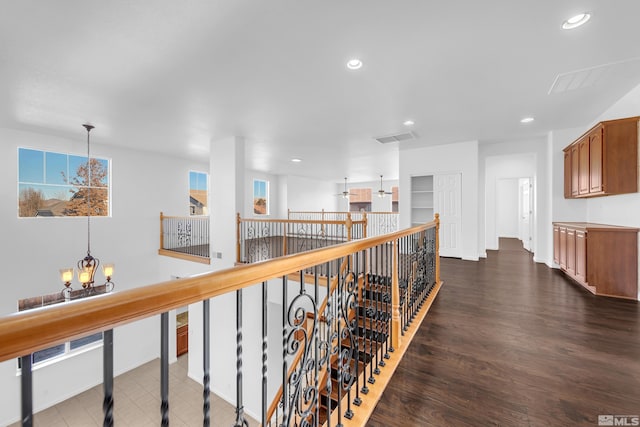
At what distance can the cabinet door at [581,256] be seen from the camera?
3836mm

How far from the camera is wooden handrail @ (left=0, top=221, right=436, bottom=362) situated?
52 cm

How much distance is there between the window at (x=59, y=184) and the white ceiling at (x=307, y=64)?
72 centimetres

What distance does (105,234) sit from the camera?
234 inches

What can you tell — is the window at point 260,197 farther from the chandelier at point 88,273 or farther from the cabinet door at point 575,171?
the cabinet door at point 575,171

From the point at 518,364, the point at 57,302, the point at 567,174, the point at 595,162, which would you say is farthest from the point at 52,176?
the point at 567,174

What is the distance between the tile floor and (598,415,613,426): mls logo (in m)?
5.77

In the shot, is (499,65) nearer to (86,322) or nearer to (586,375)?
(586,375)

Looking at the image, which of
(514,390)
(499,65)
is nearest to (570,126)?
(499,65)

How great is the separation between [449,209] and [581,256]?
2614 millimetres

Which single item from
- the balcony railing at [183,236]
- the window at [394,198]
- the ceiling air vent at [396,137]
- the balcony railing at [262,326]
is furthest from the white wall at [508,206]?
the balcony railing at [183,236]

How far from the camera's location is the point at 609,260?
12.0ft

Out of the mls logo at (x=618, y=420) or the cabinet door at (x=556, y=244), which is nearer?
the mls logo at (x=618, y=420)

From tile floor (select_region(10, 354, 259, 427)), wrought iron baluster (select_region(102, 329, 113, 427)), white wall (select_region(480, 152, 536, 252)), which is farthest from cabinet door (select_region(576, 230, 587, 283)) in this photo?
tile floor (select_region(10, 354, 259, 427))

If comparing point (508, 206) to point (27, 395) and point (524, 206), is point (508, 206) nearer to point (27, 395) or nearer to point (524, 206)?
point (524, 206)
